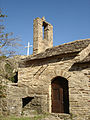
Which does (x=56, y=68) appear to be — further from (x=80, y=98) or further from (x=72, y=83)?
(x=80, y=98)

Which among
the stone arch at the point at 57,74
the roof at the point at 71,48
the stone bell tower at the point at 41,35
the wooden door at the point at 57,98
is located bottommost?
the wooden door at the point at 57,98

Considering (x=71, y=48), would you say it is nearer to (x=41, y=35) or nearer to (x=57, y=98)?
(x=57, y=98)

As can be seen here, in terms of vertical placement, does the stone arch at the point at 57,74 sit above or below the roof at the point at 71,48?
below

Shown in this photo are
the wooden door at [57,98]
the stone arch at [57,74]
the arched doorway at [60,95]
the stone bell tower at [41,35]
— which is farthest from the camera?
the stone bell tower at [41,35]

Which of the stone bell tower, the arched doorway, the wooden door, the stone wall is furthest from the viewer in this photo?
the stone bell tower

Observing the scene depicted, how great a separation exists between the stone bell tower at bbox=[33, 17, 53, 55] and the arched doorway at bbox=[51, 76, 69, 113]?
5.23 meters

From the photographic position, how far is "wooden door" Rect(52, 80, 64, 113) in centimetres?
880

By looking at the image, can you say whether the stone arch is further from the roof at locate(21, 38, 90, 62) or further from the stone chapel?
the roof at locate(21, 38, 90, 62)

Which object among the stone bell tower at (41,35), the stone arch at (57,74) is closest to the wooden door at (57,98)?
the stone arch at (57,74)

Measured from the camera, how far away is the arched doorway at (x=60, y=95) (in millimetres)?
8641

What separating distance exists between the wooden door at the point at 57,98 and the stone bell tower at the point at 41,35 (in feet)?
17.3

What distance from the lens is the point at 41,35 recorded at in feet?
46.3

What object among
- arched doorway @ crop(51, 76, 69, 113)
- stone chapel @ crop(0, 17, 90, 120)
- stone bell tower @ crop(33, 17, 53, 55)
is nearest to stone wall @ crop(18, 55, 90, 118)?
stone chapel @ crop(0, 17, 90, 120)

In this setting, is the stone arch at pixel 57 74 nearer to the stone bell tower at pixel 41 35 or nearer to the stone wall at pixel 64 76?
the stone wall at pixel 64 76
